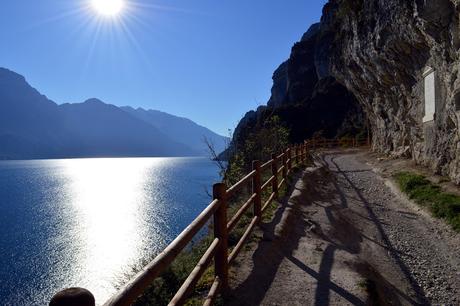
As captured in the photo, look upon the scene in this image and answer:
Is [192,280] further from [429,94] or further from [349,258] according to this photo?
[429,94]

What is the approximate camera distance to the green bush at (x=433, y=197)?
9211 millimetres

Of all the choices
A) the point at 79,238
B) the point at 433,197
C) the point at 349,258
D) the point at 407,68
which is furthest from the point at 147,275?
the point at 79,238

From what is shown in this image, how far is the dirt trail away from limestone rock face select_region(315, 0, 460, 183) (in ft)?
12.4

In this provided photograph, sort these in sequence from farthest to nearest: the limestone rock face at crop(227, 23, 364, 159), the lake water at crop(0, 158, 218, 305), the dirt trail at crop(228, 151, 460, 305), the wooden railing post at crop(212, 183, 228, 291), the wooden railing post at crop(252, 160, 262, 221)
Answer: the limestone rock face at crop(227, 23, 364, 159) < the lake water at crop(0, 158, 218, 305) < the wooden railing post at crop(252, 160, 262, 221) < the dirt trail at crop(228, 151, 460, 305) < the wooden railing post at crop(212, 183, 228, 291)

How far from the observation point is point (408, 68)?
17406mm

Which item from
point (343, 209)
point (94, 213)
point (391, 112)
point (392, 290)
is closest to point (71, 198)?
point (94, 213)

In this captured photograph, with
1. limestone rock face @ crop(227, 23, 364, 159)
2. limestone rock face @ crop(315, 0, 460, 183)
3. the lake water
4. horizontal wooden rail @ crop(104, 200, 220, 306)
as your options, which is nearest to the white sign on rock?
limestone rock face @ crop(315, 0, 460, 183)

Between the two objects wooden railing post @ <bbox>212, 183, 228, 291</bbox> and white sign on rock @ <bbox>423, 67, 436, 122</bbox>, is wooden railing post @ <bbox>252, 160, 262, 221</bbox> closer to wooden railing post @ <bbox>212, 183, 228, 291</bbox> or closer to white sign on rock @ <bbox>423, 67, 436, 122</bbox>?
wooden railing post @ <bbox>212, 183, 228, 291</bbox>

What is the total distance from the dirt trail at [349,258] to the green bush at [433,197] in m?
0.31

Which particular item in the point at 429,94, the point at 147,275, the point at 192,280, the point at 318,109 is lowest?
the point at 192,280

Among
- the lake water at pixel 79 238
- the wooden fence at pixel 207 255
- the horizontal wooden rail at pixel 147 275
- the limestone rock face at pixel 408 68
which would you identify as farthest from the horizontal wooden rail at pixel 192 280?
the limestone rock face at pixel 408 68

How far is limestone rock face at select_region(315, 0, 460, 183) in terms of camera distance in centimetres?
1205

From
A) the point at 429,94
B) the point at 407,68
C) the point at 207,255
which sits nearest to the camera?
the point at 207,255

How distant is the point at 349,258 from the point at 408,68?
13.8 m
